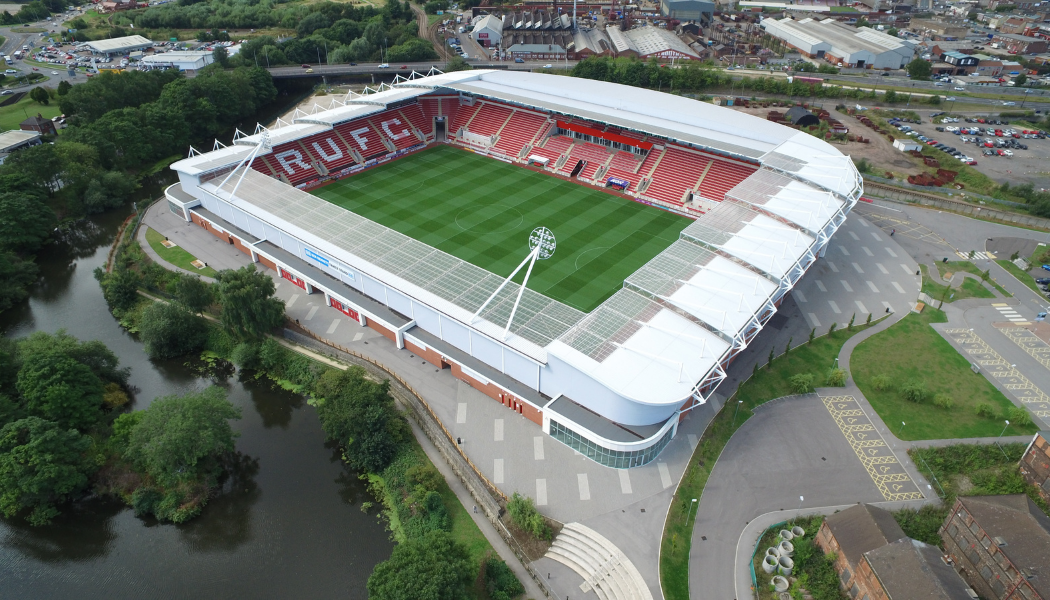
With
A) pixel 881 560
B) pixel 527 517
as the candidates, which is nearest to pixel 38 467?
pixel 527 517

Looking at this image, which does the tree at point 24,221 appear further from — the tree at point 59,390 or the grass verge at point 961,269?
the grass verge at point 961,269

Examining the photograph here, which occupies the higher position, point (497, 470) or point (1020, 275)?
point (1020, 275)

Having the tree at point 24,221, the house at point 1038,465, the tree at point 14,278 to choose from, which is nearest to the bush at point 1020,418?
the house at point 1038,465

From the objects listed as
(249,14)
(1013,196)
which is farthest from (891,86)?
(249,14)

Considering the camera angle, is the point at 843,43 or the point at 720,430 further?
the point at 843,43

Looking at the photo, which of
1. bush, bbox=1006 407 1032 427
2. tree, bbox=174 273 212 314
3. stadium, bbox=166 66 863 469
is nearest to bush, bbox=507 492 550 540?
stadium, bbox=166 66 863 469

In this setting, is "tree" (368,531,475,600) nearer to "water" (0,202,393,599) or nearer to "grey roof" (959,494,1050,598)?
"water" (0,202,393,599)

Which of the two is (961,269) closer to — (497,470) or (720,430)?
(720,430)
